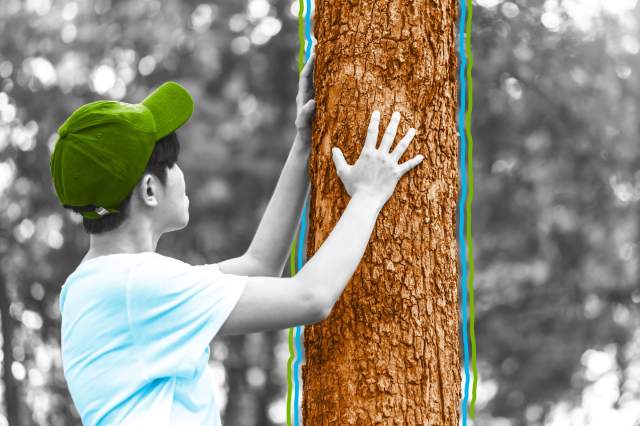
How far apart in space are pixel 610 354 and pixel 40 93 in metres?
8.62

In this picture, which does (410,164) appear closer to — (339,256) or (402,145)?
(402,145)

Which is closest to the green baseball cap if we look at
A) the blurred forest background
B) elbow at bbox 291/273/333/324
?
elbow at bbox 291/273/333/324

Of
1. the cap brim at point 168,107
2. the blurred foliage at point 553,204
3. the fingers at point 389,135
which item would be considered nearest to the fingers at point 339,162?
the fingers at point 389,135

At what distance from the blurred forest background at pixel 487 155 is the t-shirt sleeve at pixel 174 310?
9044 mm

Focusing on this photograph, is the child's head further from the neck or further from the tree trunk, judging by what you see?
the tree trunk

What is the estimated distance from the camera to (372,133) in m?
2.37

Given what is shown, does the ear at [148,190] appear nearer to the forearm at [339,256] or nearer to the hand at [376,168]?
the forearm at [339,256]

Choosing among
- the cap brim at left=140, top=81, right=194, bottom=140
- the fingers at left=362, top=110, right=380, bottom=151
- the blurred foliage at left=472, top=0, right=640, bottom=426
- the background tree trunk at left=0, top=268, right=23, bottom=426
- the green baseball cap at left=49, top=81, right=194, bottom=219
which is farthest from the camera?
the background tree trunk at left=0, top=268, right=23, bottom=426

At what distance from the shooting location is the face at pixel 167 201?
85.5 inches

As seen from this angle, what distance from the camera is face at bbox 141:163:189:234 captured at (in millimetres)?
2172

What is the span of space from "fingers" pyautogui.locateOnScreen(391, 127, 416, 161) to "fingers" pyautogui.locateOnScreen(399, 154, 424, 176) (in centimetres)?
4

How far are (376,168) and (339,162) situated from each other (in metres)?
0.12

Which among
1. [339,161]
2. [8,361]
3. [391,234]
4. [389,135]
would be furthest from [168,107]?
[8,361]

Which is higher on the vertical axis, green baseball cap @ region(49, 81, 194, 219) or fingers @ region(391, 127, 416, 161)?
fingers @ region(391, 127, 416, 161)
